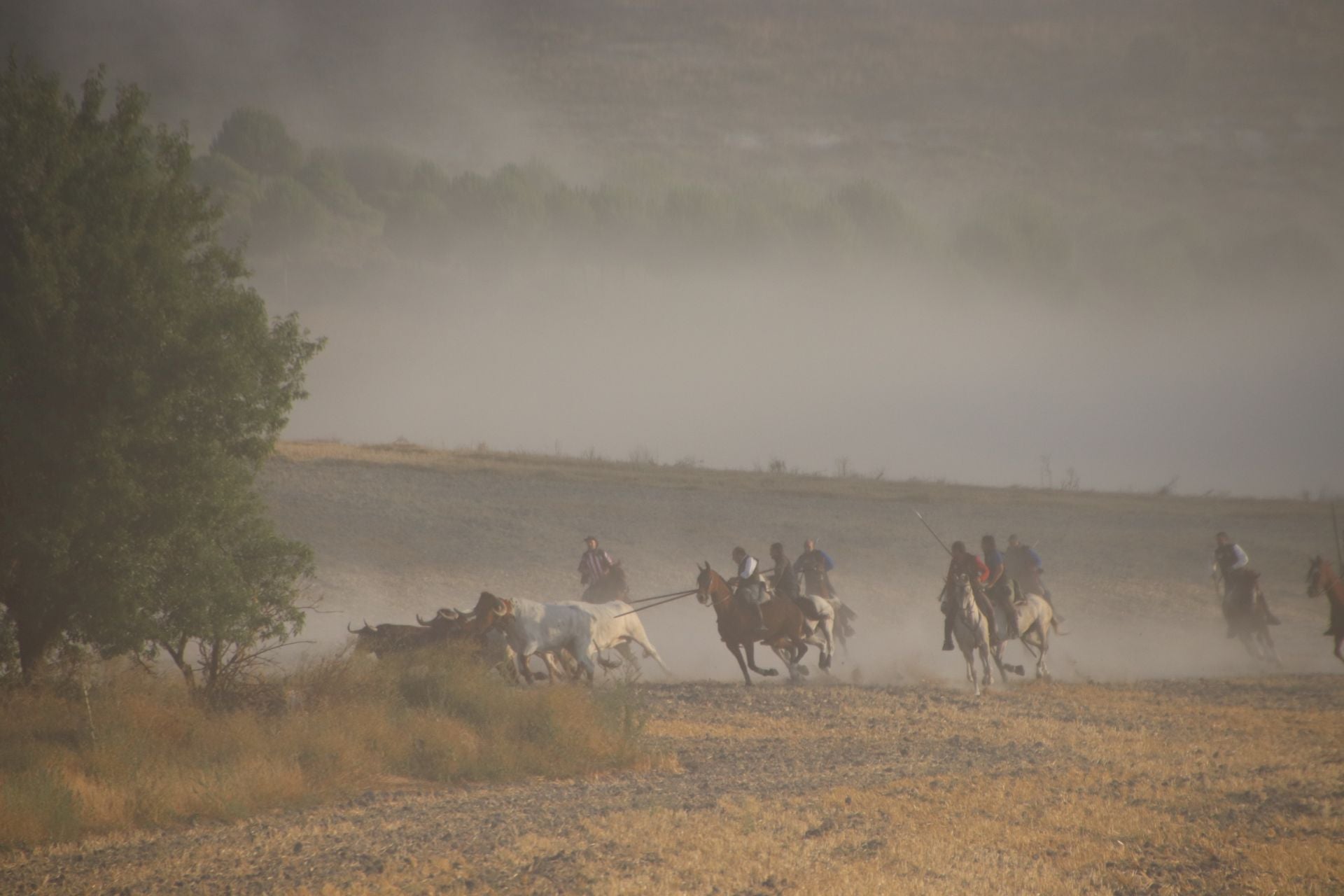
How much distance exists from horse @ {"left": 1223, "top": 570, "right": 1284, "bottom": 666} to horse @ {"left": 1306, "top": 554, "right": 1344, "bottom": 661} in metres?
2.09

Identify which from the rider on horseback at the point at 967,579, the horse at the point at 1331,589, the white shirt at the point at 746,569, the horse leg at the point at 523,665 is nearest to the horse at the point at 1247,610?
the horse at the point at 1331,589

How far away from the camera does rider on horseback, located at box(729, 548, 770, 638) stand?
63.5 ft

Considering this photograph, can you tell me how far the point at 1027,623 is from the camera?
2103 centimetres

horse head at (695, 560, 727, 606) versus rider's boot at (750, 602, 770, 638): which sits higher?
horse head at (695, 560, 727, 606)

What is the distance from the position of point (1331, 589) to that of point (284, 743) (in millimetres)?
19066

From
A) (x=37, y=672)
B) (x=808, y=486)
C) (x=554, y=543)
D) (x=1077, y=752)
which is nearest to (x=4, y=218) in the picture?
(x=37, y=672)

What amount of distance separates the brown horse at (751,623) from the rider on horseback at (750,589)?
75mm

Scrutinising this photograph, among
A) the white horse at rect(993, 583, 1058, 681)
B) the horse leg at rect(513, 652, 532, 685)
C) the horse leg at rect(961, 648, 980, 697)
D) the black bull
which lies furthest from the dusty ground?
the white horse at rect(993, 583, 1058, 681)

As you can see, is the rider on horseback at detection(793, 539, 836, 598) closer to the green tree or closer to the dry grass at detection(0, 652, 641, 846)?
the dry grass at detection(0, 652, 641, 846)

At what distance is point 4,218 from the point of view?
1254 cm

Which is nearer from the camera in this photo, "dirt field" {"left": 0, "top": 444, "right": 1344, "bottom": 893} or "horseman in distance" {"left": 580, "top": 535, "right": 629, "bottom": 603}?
"dirt field" {"left": 0, "top": 444, "right": 1344, "bottom": 893}

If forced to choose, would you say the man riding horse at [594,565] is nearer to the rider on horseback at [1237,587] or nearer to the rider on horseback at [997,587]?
the rider on horseback at [997,587]

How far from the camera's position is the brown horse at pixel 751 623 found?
1938 cm

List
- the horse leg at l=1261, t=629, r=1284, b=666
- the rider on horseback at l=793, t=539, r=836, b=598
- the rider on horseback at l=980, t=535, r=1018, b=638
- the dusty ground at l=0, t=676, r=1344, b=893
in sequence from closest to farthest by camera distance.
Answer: the dusty ground at l=0, t=676, r=1344, b=893, the rider on horseback at l=980, t=535, r=1018, b=638, the rider on horseback at l=793, t=539, r=836, b=598, the horse leg at l=1261, t=629, r=1284, b=666
